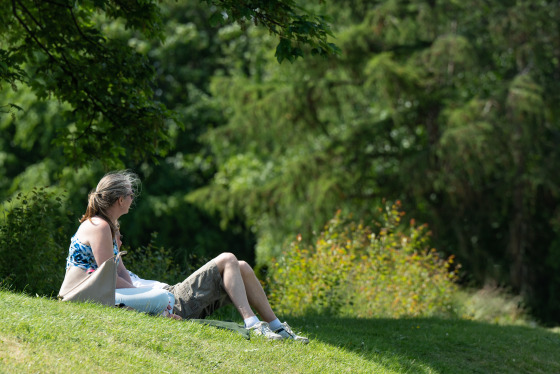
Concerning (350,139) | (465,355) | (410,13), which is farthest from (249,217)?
(465,355)

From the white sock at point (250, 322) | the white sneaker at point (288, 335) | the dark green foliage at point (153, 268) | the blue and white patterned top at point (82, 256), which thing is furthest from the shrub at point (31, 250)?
the white sneaker at point (288, 335)

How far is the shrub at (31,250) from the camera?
7.35m

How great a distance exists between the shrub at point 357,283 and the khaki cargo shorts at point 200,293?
12.2ft

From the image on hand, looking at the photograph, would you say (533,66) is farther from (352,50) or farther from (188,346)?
(188,346)

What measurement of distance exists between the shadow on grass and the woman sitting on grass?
92 cm

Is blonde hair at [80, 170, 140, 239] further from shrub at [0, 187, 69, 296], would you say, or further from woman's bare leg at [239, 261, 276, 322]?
shrub at [0, 187, 69, 296]

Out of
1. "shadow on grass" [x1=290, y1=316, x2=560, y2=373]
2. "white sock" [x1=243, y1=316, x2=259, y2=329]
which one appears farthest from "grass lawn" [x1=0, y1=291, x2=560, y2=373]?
"white sock" [x1=243, y1=316, x2=259, y2=329]

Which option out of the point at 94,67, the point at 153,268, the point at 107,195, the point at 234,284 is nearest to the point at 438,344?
the point at 234,284

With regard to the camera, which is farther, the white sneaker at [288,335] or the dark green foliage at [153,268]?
the dark green foliage at [153,268]

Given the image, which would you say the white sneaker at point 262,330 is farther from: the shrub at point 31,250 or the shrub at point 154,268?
the shrub at point 154,268

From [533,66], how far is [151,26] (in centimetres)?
1038

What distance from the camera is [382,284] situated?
10906 millimetres

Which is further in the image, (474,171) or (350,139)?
(350,139)


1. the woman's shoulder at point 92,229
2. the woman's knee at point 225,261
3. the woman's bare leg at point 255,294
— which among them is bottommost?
the woman's bare leg at point 255,294
